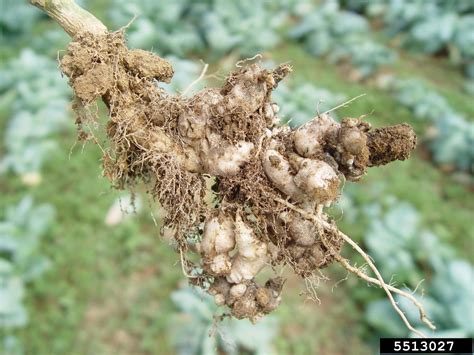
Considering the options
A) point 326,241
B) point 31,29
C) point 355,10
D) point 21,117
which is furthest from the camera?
point 355,10

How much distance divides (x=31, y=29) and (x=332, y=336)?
14.1ft

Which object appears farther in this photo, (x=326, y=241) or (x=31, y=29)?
(x=31, y=29)

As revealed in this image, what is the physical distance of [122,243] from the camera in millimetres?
3498

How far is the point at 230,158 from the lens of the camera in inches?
56.6

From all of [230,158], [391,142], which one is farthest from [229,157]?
[391,142]

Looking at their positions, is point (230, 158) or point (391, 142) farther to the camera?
point (230, 158)

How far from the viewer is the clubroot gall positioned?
140 centimetres

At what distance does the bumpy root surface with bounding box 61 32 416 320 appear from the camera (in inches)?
55.1

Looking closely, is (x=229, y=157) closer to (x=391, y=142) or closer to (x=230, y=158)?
(x=230, y=158)

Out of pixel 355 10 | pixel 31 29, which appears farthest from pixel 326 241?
pixel 355 10

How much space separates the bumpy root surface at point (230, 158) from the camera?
4.59 ft

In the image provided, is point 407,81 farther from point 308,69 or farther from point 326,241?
point 326,241

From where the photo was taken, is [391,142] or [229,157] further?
[229,157]

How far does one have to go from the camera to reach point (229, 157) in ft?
4.72
